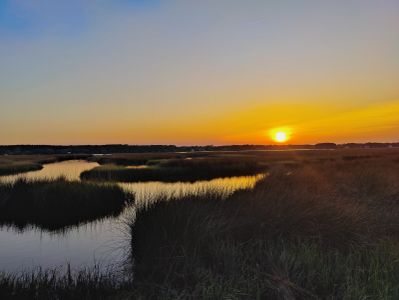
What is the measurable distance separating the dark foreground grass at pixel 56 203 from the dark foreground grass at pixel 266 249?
630cm

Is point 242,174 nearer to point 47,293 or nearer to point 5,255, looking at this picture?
point 5,255

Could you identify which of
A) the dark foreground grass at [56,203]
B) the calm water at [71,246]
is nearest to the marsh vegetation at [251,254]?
the calm water at [71,246]

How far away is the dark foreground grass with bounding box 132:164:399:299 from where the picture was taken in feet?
20.8

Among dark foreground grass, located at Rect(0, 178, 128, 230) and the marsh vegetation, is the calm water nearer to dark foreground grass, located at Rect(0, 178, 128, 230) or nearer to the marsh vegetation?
the marsh vegetation

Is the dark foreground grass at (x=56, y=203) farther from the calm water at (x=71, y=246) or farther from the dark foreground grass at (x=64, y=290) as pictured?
the dark foreground grass at (x=64, y=290)

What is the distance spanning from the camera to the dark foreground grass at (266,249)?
6336 millimetres

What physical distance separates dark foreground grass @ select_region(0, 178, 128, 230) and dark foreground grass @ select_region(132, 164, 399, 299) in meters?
6.30

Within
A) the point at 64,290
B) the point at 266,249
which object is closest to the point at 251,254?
the point at 266,249

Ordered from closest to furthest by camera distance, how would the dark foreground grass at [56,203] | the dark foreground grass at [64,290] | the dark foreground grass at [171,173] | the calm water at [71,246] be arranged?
the dark foreground grass at [64,290] < the calm water at [71,246] < the dark foreground grass at [56,203] < the dark foreground grass at [171,173]

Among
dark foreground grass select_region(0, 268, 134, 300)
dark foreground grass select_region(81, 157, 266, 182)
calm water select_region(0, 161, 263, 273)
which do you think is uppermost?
dark foreground grass select_region(81, 157, 266, 182)

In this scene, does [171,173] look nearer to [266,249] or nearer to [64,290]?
[266,249]

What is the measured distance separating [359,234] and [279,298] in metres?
4.07

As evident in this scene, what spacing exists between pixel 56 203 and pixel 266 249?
11633 mm

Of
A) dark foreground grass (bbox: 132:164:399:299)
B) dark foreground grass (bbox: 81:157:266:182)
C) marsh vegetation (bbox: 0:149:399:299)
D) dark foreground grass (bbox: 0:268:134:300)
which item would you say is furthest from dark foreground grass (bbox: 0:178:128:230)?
dark foreground grass (bbox: 81:157:266:182)
